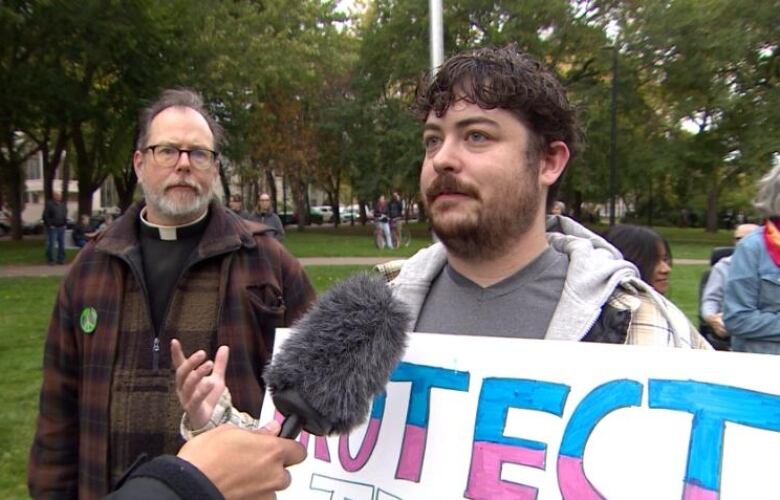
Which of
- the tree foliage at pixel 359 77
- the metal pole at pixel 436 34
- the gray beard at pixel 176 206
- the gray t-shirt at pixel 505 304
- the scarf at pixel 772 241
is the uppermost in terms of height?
the tree foliage at pixel 359 77

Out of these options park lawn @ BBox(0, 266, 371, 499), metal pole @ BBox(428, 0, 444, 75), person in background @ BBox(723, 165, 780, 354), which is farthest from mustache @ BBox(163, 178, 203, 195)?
metal pole @ BBox(428, 0, 444, 75)

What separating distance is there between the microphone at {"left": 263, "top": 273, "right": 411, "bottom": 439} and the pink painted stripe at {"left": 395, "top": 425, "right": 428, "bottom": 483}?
0.17 m

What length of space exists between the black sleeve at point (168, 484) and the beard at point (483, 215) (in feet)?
2.84

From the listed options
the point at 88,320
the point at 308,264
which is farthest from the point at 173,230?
the point at 308,264

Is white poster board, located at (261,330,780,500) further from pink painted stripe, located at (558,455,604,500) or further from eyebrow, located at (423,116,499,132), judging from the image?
eyebrow, located at (423,116,499,132)

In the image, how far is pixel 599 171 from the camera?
27234 mm

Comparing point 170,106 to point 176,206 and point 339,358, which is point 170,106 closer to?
point 176,206

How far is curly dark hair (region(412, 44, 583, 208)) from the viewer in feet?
5.85

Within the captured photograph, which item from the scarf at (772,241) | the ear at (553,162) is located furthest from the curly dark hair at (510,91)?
the scarf at (772,241)

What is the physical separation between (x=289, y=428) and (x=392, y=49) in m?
28.2

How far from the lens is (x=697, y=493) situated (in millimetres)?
1283

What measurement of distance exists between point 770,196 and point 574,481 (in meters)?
2.49

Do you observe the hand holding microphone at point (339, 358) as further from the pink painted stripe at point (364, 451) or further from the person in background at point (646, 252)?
the person in background at point (646, 252)

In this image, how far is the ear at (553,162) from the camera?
1882 mm
